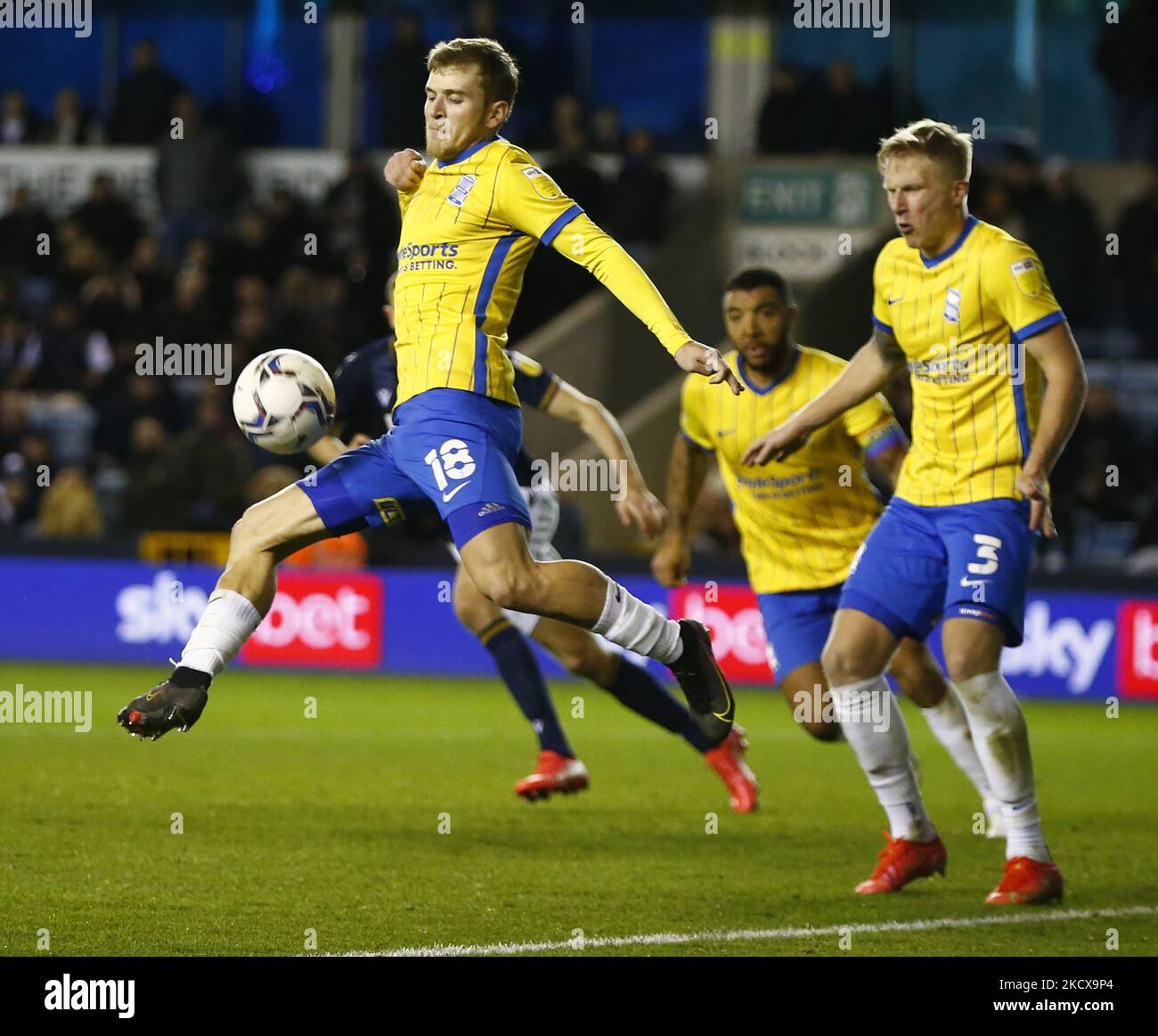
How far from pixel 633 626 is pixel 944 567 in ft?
3.31

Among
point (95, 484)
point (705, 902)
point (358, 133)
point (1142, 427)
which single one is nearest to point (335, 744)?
point (705, 902)

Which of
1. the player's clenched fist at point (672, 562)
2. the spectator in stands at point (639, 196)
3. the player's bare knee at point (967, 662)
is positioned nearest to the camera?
the player's bare knee at point (967, 662)

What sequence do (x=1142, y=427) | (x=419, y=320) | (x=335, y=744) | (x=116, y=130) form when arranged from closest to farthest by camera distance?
(x=419, y=320) < (x=335, y=744) < (x=1142, y=427) < (x=116, y=130)

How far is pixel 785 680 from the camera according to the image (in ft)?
23.7

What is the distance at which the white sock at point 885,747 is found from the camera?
6.02 meters

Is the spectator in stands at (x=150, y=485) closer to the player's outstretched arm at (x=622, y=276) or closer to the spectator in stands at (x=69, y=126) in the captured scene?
the spectator in stands at (x=69, y=126)

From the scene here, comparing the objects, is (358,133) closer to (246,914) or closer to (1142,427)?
(1142,427)

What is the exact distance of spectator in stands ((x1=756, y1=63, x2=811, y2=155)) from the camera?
1662cm

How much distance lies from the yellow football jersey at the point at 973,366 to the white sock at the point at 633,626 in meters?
0.93

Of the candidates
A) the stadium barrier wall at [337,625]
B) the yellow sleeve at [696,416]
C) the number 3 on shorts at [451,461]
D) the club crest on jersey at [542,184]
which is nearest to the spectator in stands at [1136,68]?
the stadium barrier wall at [337,625]

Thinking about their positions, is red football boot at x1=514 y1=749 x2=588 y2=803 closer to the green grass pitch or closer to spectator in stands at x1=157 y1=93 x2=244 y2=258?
the green grass pitch

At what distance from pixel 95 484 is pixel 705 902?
1049cm

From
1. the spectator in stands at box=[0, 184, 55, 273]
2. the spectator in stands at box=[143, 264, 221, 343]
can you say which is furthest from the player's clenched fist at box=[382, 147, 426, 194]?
the spectator in stands at box=[0, 184, 55, 273]

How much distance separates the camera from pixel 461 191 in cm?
569
